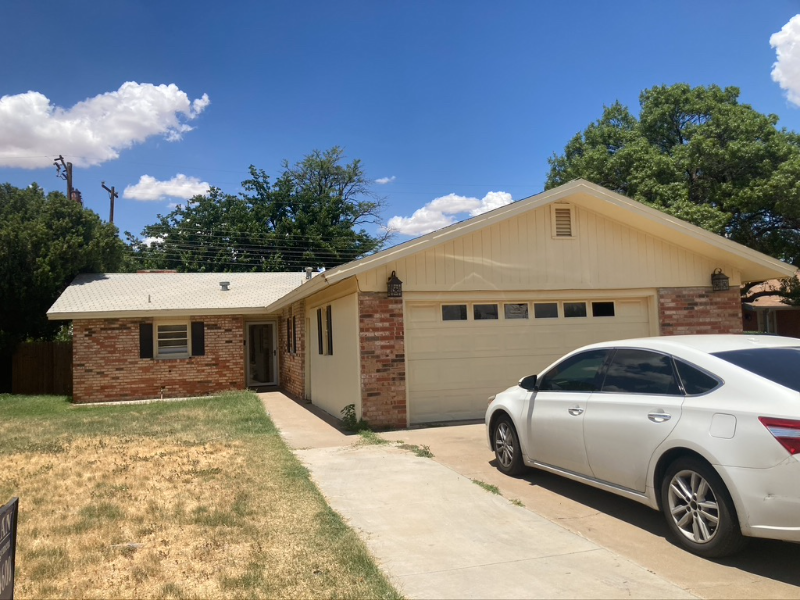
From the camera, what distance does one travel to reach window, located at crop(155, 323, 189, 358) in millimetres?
17906

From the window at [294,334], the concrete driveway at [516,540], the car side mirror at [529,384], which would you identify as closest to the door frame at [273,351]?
the window at [294,334]

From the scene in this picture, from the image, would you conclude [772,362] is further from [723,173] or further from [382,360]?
[723,173]

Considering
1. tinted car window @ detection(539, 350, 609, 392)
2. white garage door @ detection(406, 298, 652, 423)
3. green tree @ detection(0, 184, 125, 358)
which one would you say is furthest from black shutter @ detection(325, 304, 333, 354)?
green tree @ detection(0, 184, 125, 358)

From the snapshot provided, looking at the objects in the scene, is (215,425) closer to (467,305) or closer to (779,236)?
(467,305)

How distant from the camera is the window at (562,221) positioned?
1095 cm

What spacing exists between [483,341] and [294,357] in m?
7.62

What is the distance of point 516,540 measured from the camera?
4.81m

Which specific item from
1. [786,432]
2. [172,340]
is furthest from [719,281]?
[172,340]

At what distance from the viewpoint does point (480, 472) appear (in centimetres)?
704

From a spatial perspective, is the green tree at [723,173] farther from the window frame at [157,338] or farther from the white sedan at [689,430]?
the white sedan at [689,430]

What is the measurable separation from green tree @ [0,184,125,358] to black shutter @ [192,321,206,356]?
18.6ft

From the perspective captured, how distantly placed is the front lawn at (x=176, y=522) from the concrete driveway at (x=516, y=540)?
36 cm

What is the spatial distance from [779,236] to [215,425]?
23130 millimetres

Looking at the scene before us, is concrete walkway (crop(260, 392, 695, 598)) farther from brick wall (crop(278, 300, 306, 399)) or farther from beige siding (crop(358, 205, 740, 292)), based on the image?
brick wall (crop(278, 300, 306, 399))
